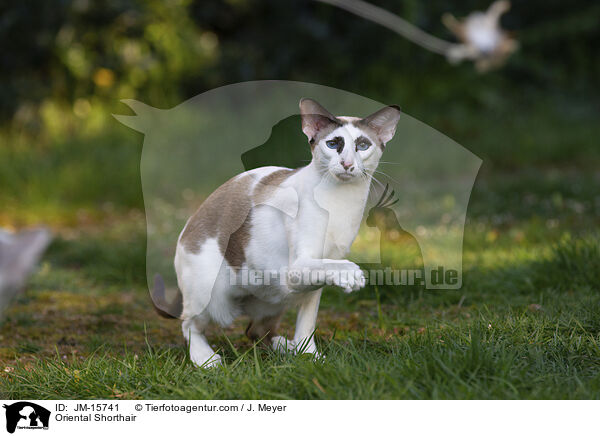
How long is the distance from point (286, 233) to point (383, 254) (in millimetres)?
1605

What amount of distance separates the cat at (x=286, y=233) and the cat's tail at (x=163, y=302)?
0.01 m

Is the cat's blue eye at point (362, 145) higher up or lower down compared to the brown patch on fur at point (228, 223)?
higher up

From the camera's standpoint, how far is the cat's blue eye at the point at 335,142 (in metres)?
2.55

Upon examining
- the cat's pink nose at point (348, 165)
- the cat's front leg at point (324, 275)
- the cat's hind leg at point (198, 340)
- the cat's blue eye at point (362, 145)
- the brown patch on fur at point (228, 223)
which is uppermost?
the cat's blue eye at point (362, 145)

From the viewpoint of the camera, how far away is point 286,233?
2635 millimetres

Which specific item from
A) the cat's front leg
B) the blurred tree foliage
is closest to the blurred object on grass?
the cat's front leg

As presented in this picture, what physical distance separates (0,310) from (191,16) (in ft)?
19.3

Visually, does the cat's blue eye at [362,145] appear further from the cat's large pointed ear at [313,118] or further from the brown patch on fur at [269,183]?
the brown patch on fur at [269,183]

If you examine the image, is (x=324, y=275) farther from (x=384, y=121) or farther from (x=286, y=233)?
(x=384, y=121)

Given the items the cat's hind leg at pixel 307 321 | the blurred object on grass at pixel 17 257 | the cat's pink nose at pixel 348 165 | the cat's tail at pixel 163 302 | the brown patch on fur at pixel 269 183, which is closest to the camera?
the cat's pink nose at pixel 348 165
